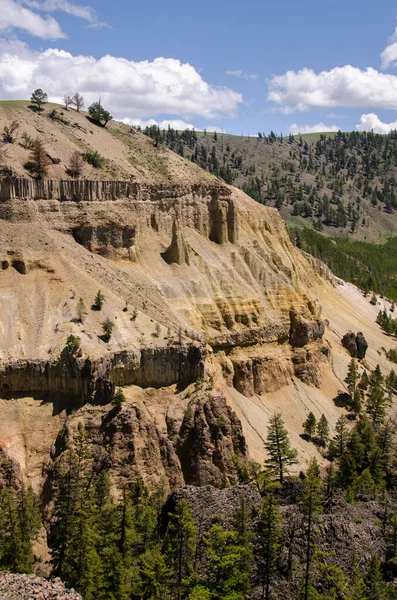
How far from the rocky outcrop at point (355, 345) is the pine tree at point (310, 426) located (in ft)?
68.0

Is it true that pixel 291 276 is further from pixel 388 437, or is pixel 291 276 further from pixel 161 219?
pixel 388 437

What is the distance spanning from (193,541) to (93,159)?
42235 millimetres

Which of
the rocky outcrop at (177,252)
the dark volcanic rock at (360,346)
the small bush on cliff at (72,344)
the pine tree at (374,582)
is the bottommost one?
the pine tree at (374,582)

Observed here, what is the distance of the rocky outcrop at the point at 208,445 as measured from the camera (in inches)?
1720

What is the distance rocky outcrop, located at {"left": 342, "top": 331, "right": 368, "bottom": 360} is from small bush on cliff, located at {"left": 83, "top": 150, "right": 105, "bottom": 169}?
38216 mm

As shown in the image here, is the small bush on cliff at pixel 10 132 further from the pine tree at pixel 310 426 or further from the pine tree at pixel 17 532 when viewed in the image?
the pine tree at pixel 310 426

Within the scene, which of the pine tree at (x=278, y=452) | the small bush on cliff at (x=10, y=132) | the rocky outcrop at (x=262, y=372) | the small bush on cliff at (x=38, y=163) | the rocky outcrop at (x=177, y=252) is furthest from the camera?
the rocky outcrop at (x=177, y=252)

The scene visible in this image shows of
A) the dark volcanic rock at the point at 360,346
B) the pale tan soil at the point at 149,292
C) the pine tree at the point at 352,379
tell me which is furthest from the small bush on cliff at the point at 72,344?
the dark volcanic rock at the point at 360,346

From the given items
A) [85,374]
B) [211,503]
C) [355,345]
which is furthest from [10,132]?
[355,345]

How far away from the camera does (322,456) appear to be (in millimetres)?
54688

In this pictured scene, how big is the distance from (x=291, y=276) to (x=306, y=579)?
42541mm

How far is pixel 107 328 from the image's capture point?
149 ft

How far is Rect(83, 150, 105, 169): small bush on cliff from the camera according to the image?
61034mm

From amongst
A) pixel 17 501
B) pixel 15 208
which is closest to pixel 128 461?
pixel 17 501
